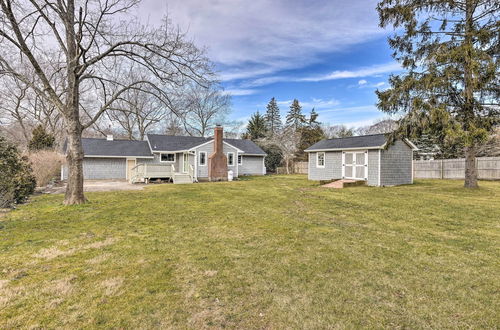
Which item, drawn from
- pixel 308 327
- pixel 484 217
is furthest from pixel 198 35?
pixel 484 217

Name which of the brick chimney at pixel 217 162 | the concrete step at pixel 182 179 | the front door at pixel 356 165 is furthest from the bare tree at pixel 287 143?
the concrete step at pixel 182 179

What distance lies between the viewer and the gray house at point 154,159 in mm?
19656

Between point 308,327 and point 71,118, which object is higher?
point 71,118

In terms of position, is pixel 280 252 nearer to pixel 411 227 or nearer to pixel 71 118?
pixel 411 227

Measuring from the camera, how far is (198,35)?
10.1 meters

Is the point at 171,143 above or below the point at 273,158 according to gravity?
above

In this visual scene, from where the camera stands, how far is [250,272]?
3742 mm

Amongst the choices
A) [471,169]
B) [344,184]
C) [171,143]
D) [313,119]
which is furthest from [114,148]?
[313,119]

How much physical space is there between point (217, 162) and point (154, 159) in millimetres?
6995

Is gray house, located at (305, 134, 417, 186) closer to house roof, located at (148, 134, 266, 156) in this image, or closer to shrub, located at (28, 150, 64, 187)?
house roof, located at (148, 134, 266, 156)

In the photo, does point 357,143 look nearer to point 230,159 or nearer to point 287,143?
point 230,159

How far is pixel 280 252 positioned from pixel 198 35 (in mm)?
9021

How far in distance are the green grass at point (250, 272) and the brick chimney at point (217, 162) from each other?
43.7 ft

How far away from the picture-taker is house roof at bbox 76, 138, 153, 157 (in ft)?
72.7
